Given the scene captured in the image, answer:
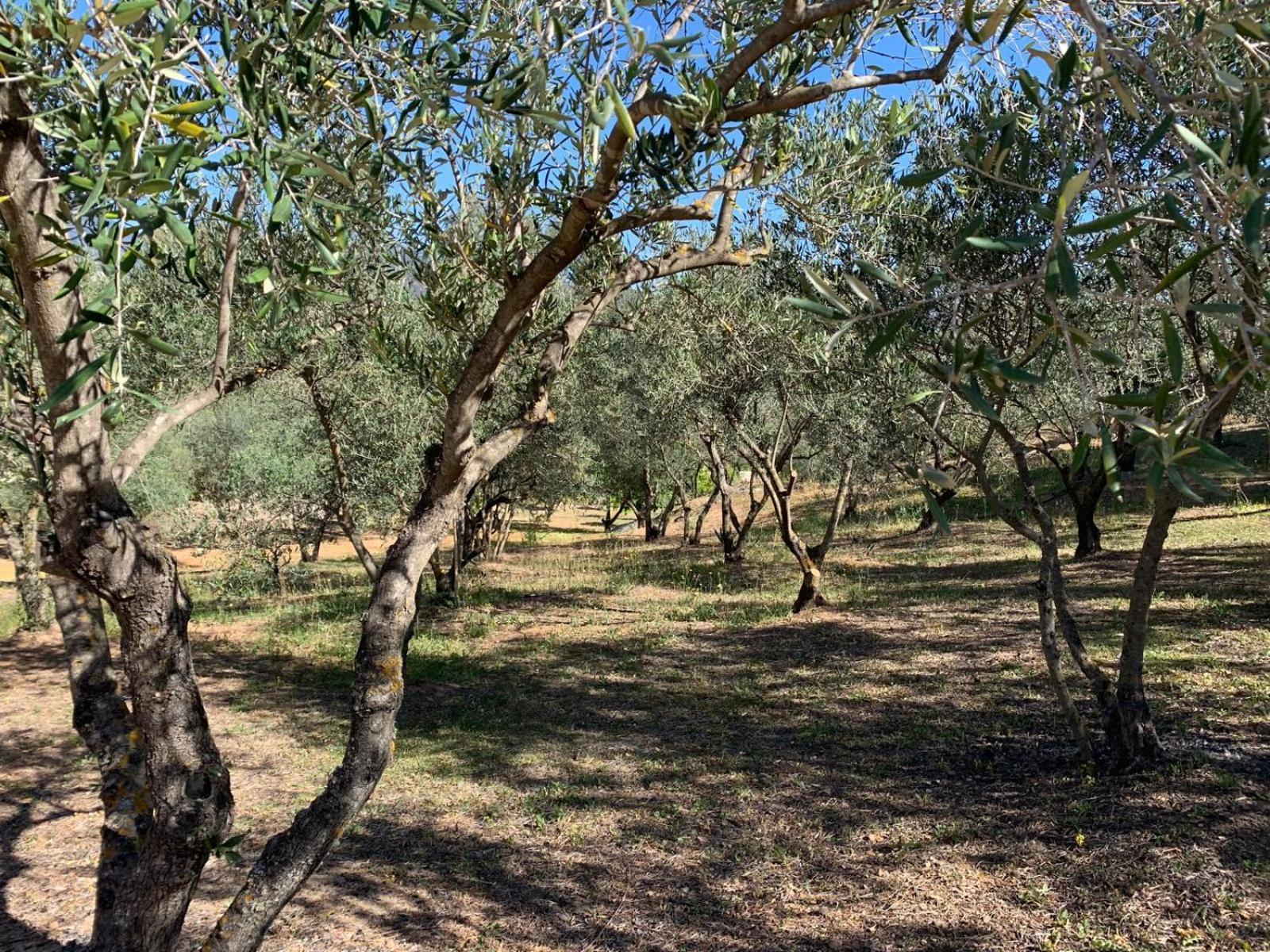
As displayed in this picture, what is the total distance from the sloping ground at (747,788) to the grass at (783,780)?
0.03 meters

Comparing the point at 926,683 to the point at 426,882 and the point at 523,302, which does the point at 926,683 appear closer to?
the point at 426,882

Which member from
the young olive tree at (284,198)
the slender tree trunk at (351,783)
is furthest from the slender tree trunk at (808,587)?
the slender tree trunk at (351,783)

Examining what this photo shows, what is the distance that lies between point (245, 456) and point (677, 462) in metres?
12.5

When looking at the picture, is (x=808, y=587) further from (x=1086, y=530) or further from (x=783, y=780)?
(x=783, y=780)

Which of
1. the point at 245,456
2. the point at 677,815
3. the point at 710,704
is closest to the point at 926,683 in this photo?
the point at 710,704

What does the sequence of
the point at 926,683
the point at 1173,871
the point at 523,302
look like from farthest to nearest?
the point at 926,683, the point at 1173,871, the point at 523,302

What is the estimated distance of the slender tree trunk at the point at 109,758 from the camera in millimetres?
3609

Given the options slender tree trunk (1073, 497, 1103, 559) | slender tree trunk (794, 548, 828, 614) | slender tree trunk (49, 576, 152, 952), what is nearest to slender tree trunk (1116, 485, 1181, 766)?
slender tree trunk (49, 576, 152, 952)

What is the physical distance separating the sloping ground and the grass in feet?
0.09

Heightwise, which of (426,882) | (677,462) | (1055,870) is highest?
(677,462)

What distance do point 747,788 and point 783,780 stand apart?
335 millimetres

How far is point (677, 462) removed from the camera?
25.8 m

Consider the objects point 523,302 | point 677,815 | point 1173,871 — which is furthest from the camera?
point 677,815

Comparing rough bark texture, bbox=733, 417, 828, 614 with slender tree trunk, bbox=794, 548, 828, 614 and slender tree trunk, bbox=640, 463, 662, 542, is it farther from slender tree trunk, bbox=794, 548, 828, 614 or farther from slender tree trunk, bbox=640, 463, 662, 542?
slender tree trunk, bbox=640, 463, 662, 542
